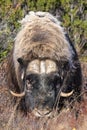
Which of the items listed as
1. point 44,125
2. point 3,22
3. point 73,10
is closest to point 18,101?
point 44,125

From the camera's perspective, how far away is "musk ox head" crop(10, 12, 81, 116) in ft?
18.8

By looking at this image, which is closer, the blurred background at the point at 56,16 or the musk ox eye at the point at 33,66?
the musk ox eye at the point at 33,66

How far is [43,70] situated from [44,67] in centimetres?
9

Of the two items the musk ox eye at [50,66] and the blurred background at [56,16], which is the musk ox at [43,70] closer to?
the musk ox eye at [50,66]

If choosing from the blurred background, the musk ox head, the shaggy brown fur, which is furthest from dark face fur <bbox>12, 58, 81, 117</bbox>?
the blurred background

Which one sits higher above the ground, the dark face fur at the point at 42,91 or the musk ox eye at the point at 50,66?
the musk ox eye at the point at 50,66

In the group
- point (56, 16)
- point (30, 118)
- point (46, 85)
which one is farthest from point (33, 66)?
point (56, 16)

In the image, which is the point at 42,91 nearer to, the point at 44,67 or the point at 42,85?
the point at 42,85

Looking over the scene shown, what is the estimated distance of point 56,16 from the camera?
28.9ft

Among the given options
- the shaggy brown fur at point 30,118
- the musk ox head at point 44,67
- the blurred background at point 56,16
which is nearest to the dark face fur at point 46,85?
the musk ox head at point 44,67

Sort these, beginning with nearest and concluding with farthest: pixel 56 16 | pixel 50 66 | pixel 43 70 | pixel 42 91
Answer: pixel 42 91 < pixel 43 70 < pixel 50 66 < pixel 56 16

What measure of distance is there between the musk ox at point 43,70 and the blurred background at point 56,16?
5.03 ft

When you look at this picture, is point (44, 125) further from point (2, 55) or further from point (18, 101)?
point (2, 55)

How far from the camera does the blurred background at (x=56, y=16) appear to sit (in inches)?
325
